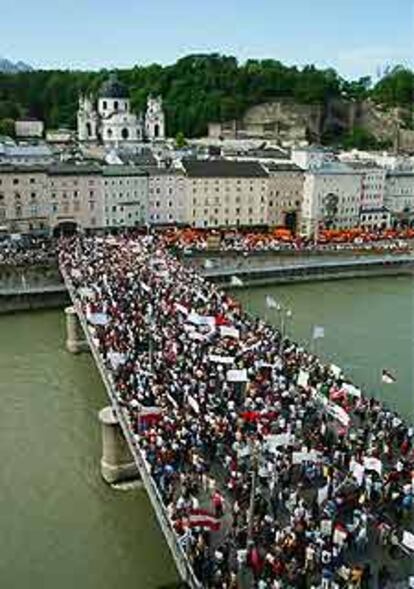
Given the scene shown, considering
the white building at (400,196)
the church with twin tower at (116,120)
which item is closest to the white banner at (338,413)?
the white building at (400,196)

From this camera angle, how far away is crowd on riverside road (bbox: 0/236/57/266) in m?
43.2

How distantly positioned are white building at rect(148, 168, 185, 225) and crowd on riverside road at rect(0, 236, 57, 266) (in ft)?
32.6

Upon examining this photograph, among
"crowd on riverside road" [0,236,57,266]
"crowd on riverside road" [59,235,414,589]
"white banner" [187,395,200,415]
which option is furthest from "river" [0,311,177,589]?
"crowd on riverside road" [0,236,57,266]

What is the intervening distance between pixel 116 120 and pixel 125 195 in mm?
25756

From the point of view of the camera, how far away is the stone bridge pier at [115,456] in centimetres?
2123

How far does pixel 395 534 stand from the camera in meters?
14.8

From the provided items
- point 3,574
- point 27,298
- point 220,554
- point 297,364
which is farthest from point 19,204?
point 220,554

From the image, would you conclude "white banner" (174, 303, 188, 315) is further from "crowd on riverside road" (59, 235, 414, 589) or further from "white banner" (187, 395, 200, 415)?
"white banner" (187, 395, 200, 415)

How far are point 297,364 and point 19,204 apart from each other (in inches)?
1325

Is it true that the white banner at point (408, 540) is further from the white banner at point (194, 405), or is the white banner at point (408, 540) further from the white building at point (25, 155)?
the white building at point (25, 155)

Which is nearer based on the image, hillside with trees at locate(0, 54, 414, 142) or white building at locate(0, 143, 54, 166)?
white building at locate(0, 143, 54, 166)

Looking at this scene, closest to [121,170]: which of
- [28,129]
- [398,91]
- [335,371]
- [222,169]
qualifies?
[222,169]

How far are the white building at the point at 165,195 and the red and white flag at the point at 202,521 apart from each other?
150ft

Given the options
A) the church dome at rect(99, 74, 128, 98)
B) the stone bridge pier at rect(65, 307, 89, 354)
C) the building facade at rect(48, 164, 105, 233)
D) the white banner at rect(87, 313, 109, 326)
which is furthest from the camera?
the church dome at rect(99, 74, 128, 98)
